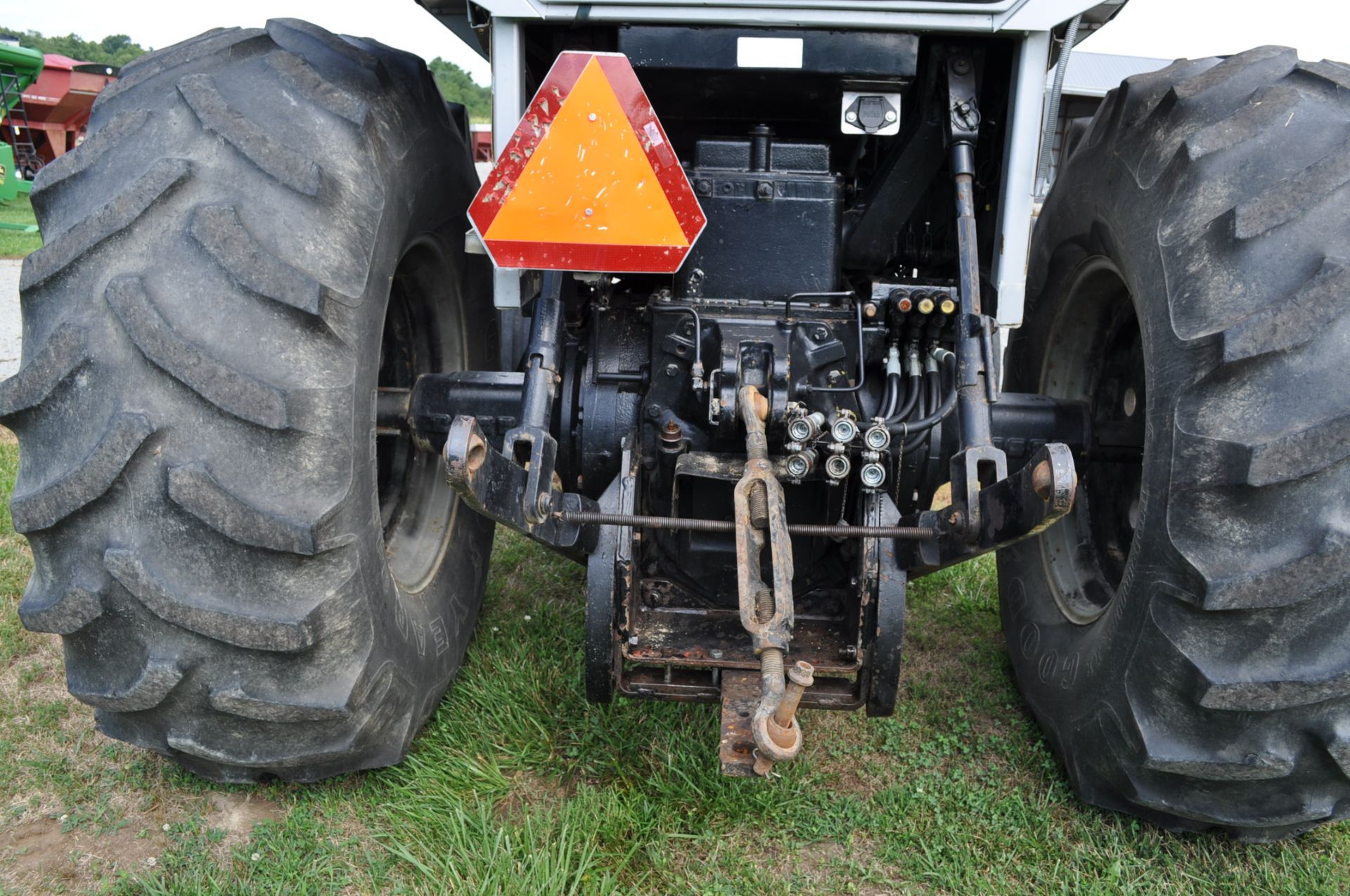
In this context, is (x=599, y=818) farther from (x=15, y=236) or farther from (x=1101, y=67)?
(x=15, y=236)

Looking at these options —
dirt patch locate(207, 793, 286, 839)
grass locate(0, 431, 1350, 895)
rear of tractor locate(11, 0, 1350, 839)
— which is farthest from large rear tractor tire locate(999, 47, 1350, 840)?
dirt patch locate(207, 793, 286, 839)

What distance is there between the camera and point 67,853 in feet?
6.77

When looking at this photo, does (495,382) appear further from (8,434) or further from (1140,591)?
(8,434)

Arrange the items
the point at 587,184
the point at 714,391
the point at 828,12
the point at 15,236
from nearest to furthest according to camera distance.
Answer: the point at 587,184 → the point at 828,12 → the point at 714,391 → the point at 15,236

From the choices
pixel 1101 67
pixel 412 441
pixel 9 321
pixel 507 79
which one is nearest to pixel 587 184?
pixel 507 79

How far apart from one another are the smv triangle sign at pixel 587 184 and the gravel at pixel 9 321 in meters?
3.51

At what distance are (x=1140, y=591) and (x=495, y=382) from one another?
1.54m

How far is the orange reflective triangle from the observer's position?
1.89 meters

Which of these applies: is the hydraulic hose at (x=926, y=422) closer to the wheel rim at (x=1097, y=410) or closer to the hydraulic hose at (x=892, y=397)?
A: the hydraulic hose at (x=892, y=397)

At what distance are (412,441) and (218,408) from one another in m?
0.99

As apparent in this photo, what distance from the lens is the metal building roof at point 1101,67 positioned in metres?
6.95

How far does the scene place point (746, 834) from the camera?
2.18 meters

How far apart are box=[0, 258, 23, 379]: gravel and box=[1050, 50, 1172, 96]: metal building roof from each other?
669 centimetres

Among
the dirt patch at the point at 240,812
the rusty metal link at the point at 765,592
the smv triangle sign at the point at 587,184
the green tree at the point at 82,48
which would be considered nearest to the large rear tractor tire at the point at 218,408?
the dirt patch at the point at 240,812
